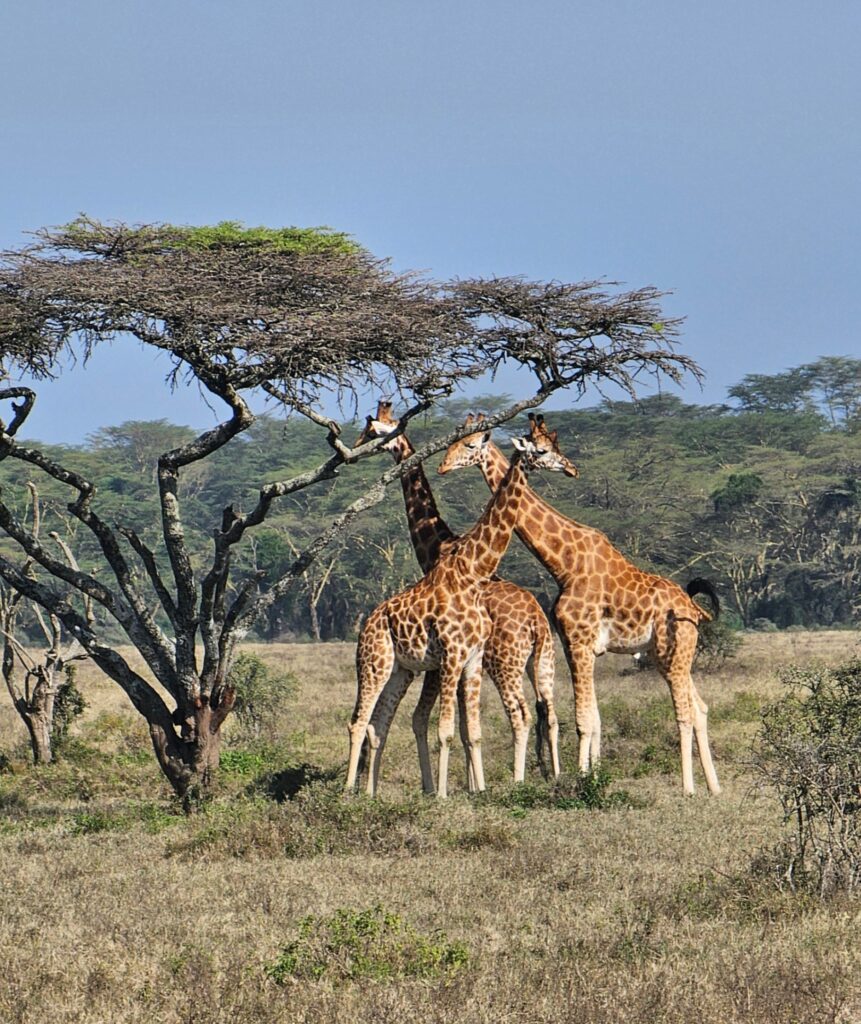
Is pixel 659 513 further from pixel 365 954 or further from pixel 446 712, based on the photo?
pixel 365 954

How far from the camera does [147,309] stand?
42.0 ft

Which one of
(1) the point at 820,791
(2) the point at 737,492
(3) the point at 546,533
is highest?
(2) the point at 737,492

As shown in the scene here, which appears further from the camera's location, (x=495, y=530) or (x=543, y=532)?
(x=543, y=532)

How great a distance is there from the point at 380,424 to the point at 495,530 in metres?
1.78

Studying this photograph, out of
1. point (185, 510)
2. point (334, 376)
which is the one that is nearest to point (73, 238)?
point (334, 376)

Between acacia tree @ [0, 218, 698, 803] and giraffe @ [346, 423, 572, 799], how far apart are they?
90cm

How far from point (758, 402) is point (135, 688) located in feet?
169

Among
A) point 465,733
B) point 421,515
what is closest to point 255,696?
point 421,515

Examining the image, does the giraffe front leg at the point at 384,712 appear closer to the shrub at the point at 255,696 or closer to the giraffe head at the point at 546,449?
the giraffe head at the point at 546,449

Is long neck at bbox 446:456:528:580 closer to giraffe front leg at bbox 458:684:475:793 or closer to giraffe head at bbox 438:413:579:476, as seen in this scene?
giraffe head at bbox 438:413:579:476

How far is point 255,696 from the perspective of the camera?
2092cm

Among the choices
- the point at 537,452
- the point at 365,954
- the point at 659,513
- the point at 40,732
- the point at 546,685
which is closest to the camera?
the point at 365,954

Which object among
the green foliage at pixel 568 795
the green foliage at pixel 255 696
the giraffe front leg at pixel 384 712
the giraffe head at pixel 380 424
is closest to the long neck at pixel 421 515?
the giraffe head at pixel 380 424

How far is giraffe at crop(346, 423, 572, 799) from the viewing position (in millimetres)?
13586
